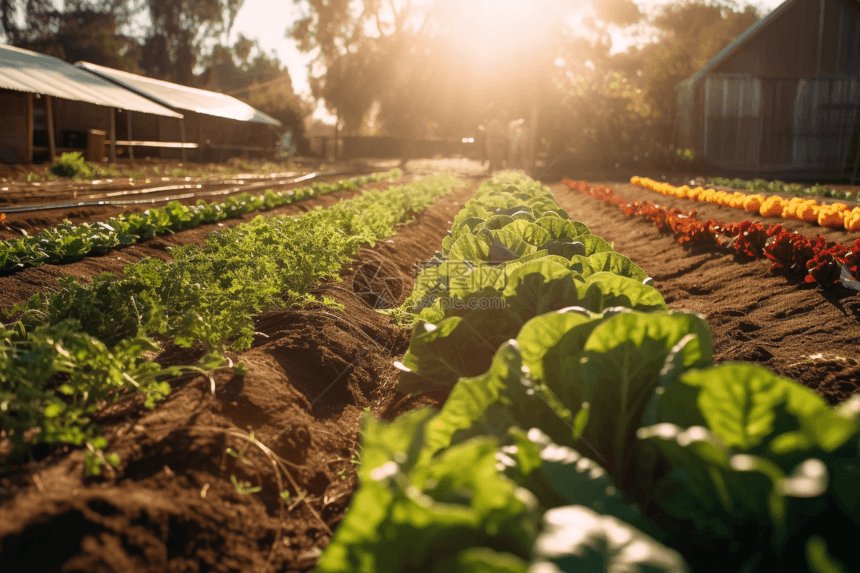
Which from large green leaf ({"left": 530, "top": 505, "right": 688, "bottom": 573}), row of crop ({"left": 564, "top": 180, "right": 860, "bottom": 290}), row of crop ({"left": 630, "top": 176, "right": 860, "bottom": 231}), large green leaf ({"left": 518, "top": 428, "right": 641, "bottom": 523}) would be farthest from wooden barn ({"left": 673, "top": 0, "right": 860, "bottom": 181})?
large green leaf ({"left": 530, "top": 505, "right": 688, "bottom": 573})

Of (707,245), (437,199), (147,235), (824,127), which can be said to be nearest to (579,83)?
(824,127)

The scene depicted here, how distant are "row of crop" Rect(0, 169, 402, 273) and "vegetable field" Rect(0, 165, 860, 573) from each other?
948 millimetres

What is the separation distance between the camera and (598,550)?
3.72 ft

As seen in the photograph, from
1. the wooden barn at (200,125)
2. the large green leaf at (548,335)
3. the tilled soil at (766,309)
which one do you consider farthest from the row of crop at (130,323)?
the wooden barn at (200,125)

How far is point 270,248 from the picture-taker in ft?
15.7

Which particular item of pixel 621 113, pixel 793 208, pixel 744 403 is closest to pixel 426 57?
pixel 621 113

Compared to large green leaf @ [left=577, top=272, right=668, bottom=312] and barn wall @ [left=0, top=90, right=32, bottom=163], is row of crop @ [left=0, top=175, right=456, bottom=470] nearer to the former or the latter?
large green leaf @ [left=577, top=272, right=668, bottom=312]

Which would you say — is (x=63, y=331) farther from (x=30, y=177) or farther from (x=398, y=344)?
(x=30, y=177)

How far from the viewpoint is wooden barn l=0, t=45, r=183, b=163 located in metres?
15.1

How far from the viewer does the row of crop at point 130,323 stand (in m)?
1.93

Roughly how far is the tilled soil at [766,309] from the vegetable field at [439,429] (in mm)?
32

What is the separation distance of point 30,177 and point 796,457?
1540 cm

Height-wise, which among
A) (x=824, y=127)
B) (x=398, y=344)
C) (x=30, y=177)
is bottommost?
(x=398, y=344)

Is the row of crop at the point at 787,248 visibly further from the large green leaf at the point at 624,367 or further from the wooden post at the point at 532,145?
the wooden post at the point at 532,145
